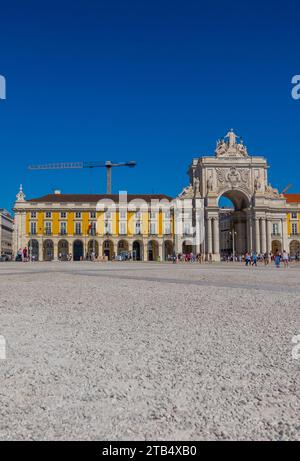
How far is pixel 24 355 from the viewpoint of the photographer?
14.7ft

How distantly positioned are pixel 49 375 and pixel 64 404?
704 mm

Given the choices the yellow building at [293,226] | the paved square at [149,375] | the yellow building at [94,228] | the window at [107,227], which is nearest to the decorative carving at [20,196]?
the yellow building at [94,228]

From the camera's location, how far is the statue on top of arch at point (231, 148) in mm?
69812

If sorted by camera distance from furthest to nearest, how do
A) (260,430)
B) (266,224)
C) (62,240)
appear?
(62,240), (266,224), (260,430)

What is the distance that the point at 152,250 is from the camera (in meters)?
76.6

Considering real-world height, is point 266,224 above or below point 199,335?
above

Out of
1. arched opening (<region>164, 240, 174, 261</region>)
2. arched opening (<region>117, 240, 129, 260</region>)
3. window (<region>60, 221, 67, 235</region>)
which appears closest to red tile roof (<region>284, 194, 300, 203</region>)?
arched opening (<region>164, 240, 174, 261</region>)

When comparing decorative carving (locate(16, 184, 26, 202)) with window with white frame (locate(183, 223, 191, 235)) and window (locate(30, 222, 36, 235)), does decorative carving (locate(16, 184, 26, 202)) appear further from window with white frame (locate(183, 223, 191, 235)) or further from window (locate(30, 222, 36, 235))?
window with white frame (locate(183, 223, 191, 235))

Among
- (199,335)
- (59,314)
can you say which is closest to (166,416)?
(199,335)

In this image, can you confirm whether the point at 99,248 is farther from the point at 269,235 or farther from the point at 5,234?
the point at 5,234

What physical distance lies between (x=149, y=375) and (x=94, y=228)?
7234cm

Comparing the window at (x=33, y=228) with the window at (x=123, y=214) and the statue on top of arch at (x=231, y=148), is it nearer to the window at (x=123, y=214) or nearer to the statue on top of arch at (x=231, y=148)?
the window at (x=123, y=214)

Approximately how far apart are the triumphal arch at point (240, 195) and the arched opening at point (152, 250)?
40.1 feet
